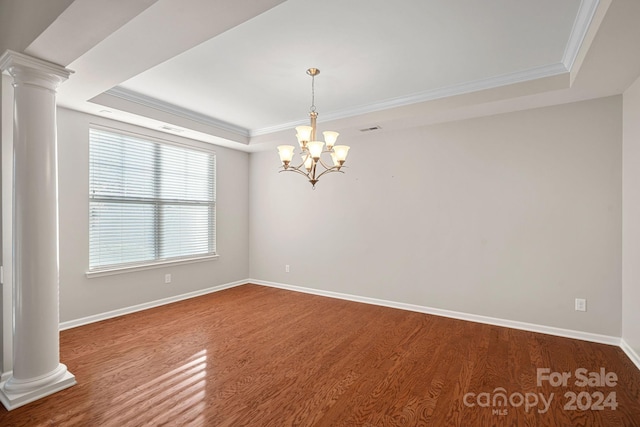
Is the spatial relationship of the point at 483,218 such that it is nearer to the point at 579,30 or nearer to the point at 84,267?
the point at 579,30

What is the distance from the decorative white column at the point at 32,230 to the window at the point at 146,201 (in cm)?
164

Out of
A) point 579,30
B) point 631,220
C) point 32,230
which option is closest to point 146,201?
point 32,230

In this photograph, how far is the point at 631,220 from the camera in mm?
2861

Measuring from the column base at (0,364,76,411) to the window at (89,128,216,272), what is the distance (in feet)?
5.78

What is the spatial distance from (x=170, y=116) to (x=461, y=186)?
156 inches

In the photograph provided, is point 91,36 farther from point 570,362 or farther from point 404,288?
point 570,362

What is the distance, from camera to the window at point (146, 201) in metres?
3.86

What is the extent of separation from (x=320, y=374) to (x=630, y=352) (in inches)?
114

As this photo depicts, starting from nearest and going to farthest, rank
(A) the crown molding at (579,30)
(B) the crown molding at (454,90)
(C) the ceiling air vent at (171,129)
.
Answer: (A) the crown molding at (579,30), (B) the crown molding at (454,90), (C) the ceiling air vent at (171,129)

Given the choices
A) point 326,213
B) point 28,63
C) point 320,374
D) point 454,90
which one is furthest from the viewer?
point 326,213

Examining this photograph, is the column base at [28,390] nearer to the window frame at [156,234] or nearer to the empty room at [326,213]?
the empty room at [326,213]

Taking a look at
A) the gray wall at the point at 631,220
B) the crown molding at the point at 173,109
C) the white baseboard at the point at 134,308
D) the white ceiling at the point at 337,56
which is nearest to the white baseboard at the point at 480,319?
the gray wall at the point at 631,220

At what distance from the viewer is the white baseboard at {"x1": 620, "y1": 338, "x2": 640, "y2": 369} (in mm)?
2670

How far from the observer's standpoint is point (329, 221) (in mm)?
5012
